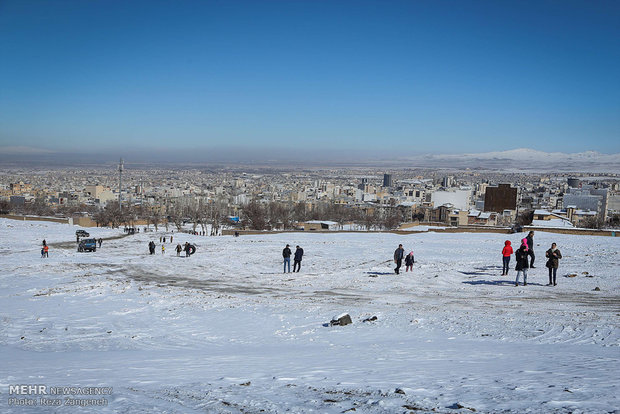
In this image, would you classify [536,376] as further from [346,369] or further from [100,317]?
[100,317]

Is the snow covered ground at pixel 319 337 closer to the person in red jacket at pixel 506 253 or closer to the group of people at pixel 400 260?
the group of people at pixel 400 260

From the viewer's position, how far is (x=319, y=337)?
430 inches

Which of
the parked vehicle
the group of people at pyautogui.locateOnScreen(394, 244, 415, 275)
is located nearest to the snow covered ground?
the group of people at pyautogui.locateOnScreen(394, 244, 415, 275)

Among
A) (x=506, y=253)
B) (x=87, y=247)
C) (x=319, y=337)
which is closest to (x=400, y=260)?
(x=506, y=253)

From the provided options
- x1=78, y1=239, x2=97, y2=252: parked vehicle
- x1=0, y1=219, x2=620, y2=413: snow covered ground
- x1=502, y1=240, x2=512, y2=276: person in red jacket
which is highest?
x1=502, y1=240, x2=512, y2=276: person in red jacket

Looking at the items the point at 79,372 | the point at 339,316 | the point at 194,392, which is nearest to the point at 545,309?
the point at 339,316

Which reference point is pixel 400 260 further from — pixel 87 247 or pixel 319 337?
pixel 87 247

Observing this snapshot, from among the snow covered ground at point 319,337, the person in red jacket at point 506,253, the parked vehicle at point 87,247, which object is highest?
the person in red jacket at point 506,253

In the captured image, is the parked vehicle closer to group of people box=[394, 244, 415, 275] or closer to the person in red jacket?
group of people box=[394, 244, 415, 275]

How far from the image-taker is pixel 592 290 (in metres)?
16.0

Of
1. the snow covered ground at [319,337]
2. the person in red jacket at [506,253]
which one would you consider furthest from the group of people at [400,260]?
the person in red jacket at [506,253]

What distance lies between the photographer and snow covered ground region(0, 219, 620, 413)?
6.34 m

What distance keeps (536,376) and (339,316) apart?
5656 millimetres

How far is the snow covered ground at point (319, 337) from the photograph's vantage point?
634 cm
